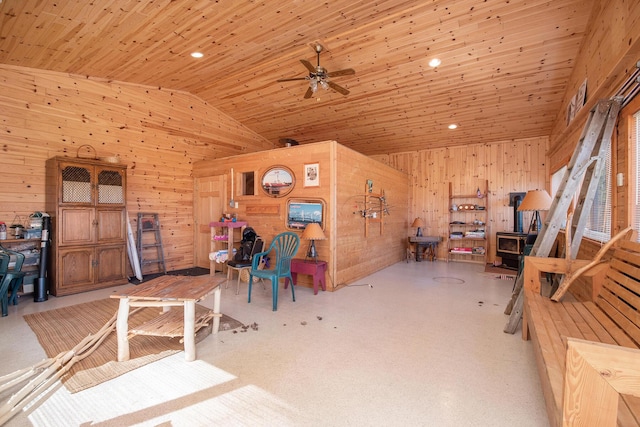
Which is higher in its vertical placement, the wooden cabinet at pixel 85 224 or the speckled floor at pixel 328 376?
the wooden cabinet at pixel 85 224

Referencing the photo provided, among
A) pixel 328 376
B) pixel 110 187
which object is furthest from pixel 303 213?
pixel 110 187

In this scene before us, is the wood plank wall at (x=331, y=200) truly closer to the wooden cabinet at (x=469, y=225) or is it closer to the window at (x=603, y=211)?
the wooden cabinet at (x=469, y=225)

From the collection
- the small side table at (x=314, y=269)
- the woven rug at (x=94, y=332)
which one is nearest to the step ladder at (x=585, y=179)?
the small side table at (x=314, y=269)

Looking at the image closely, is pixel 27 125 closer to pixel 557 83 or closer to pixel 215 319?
pixel 215 319

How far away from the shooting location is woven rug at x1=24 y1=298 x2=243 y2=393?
233 cm

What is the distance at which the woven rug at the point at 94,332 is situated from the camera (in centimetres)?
233

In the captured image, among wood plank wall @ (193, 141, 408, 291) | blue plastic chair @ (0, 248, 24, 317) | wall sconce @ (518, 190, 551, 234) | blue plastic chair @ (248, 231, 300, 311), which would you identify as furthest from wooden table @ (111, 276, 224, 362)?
wall sconce @ (518, 190, 551, 234)

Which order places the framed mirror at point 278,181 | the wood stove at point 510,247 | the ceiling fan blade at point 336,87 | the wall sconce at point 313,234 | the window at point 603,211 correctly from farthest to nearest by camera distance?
the wood stove at point 510,247 < the framed mirror at point 278,181 < the wall sconce at point 313,234 < the ceiling fan blade at point 336,87 < the window at point 603,211

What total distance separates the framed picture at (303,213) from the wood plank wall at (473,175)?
424 centimetres

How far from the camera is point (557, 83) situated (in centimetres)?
493

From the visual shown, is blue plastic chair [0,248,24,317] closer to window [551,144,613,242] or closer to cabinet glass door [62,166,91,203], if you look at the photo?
cabinet glass door [62,166,91,203]

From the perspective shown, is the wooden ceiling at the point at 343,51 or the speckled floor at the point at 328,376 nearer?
the speckled floor at the point at 328,376

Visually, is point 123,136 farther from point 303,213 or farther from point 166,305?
point 166,305

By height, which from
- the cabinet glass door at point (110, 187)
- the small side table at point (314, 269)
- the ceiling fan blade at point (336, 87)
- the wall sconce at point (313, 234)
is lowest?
the small side table at point (314, 269)
